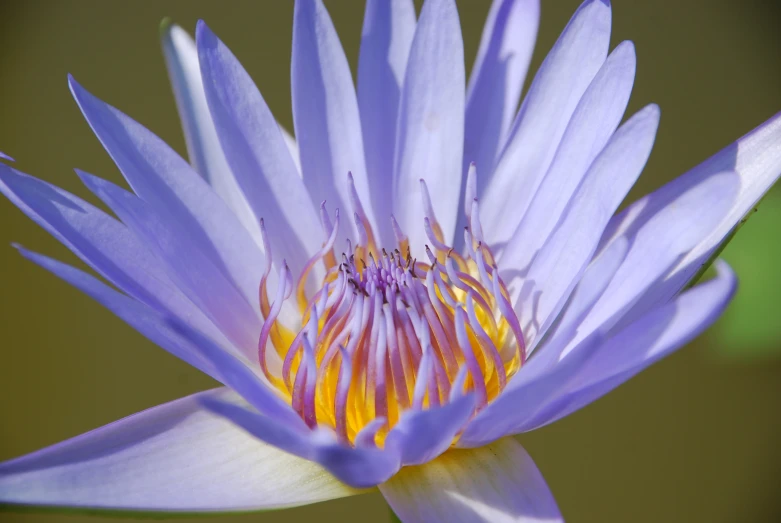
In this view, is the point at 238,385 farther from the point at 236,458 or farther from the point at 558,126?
the point at 558,126

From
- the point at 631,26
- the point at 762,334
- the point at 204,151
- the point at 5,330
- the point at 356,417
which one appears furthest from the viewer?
the point at 631,26

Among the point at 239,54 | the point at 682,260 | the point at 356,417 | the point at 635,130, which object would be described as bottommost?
the point at 356,417

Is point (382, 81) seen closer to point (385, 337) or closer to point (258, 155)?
point (258, 155)

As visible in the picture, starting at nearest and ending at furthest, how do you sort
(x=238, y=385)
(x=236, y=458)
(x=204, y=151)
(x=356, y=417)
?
(x=238, y=385) < (x=236, y=458) < (x=356, y=417) < (x=204, y=151)

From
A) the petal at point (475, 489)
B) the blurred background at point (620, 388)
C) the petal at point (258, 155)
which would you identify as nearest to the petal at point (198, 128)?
the petal at point (258, 155)

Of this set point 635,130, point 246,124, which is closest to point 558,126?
point 635,130

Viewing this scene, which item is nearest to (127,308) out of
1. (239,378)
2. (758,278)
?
(239,378)
